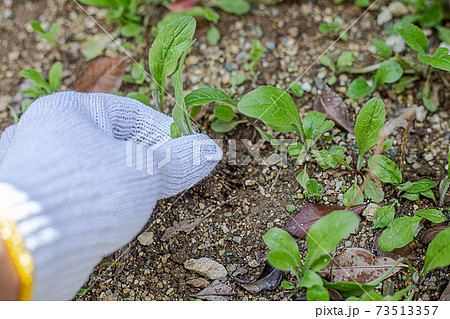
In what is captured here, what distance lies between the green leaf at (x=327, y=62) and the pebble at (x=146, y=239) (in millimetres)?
820

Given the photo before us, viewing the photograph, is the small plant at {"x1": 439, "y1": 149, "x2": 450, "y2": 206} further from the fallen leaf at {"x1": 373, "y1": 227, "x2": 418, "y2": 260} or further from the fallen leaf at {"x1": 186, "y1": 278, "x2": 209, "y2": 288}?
the fallen leaf at {"x1": 186, "y1": 278, "x2": 209, "y2": 288}

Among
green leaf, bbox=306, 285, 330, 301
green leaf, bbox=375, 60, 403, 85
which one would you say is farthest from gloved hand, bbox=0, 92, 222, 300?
green leaf, bbox=375, 60, 403, 85

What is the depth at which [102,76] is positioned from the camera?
1535 millimetres

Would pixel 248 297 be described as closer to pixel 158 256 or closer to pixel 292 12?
pixel 158 256

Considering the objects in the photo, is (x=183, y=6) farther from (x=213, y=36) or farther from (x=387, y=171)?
(x=387, y=171)

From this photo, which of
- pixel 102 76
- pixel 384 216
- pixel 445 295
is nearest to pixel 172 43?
pixel 102 76

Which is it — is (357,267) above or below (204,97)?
below

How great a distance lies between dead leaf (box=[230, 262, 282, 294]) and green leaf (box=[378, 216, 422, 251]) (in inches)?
11.4

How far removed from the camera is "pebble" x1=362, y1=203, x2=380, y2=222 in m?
1.24

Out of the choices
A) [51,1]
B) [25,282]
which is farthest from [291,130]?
[51,1]

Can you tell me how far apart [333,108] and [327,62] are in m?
0.19

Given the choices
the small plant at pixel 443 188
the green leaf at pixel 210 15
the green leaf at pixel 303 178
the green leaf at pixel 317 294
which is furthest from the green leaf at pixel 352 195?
the green leaf at pixel 210 15

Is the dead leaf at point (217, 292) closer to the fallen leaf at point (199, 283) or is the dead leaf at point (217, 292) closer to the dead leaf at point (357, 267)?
the fallen leaf at point (199, 283)

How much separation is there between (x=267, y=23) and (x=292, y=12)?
0.11 m
